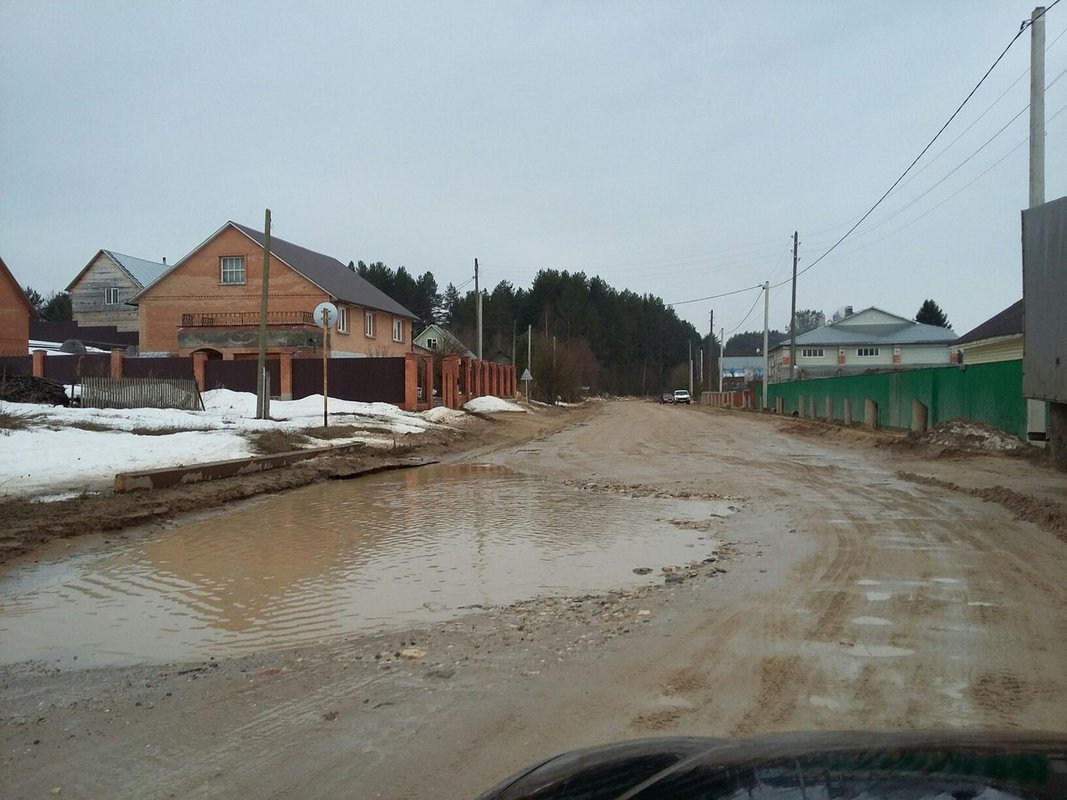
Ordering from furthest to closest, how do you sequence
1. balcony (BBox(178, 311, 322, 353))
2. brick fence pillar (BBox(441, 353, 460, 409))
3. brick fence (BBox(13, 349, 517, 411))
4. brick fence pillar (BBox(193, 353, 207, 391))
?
balcony (BBox(178, 311, 322, 353)), brick fence pillar (BBox(441, 353, 460, 409)), brick fence pillar (BBox(193, 353, 207, 391)), brick fence (BBox(13, 349, 517, 411))

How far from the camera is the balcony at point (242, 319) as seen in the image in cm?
4188

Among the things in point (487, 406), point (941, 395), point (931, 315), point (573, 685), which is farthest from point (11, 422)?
point (931, 315)

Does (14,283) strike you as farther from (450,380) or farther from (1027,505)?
(1027,505)

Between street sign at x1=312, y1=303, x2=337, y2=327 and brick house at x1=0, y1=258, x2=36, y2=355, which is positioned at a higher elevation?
brick house at x1=0, y1=258, x2=36, y2=355

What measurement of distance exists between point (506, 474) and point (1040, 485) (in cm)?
911

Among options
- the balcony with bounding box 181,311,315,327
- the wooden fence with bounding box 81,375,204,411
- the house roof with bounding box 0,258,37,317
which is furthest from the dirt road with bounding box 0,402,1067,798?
the house roof with bounding box 0,258,37,317

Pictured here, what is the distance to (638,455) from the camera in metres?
19.6

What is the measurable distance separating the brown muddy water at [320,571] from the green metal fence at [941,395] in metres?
10.7

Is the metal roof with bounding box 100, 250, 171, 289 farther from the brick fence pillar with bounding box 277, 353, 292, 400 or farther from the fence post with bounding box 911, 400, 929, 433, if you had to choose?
the fence post with bounding box 911, 400, 929, 433

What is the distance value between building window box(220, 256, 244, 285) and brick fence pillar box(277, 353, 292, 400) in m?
13.2

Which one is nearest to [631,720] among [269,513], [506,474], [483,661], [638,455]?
[483,661]

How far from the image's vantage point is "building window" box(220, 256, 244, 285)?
1730 inches

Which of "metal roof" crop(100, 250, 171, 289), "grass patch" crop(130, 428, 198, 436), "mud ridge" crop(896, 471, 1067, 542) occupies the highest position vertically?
"metal roof" crop(100, 250, 171, 289)

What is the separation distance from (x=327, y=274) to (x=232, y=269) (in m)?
5.13
